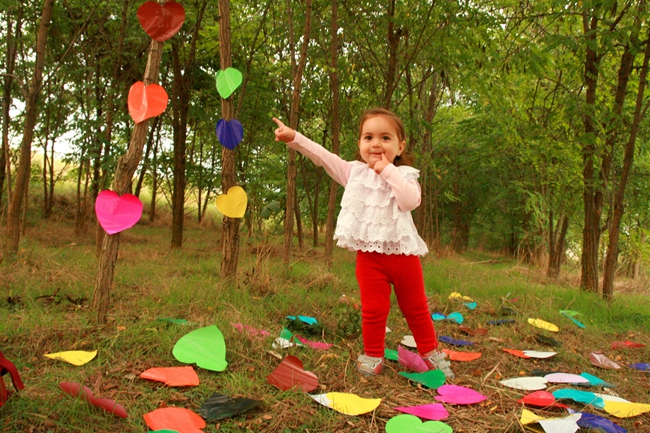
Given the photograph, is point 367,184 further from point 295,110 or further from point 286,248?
point 286,248

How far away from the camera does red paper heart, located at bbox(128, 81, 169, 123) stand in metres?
A: 2.59

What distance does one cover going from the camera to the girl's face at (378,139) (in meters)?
2.58

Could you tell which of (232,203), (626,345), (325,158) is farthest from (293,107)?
(626,345)

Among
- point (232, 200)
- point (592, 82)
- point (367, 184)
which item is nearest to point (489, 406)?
point (367, 184)

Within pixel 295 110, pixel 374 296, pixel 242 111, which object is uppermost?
pixel 242 111

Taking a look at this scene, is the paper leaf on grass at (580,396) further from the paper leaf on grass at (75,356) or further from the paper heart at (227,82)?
the paper heart at (227,82)

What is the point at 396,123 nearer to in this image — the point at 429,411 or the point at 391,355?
the point at 391,355

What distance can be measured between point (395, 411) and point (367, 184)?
3.64 ft

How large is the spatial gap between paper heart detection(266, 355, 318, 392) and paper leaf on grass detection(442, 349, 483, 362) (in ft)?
3.37

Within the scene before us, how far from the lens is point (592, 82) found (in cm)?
529

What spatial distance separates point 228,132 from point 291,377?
5.47ft

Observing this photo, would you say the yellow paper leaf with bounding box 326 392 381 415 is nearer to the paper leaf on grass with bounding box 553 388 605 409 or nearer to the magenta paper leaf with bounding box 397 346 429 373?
the magenta paper leaf with bounding box 397 346 429 373

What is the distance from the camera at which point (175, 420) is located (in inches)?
71.0

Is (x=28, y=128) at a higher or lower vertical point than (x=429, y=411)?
higher
